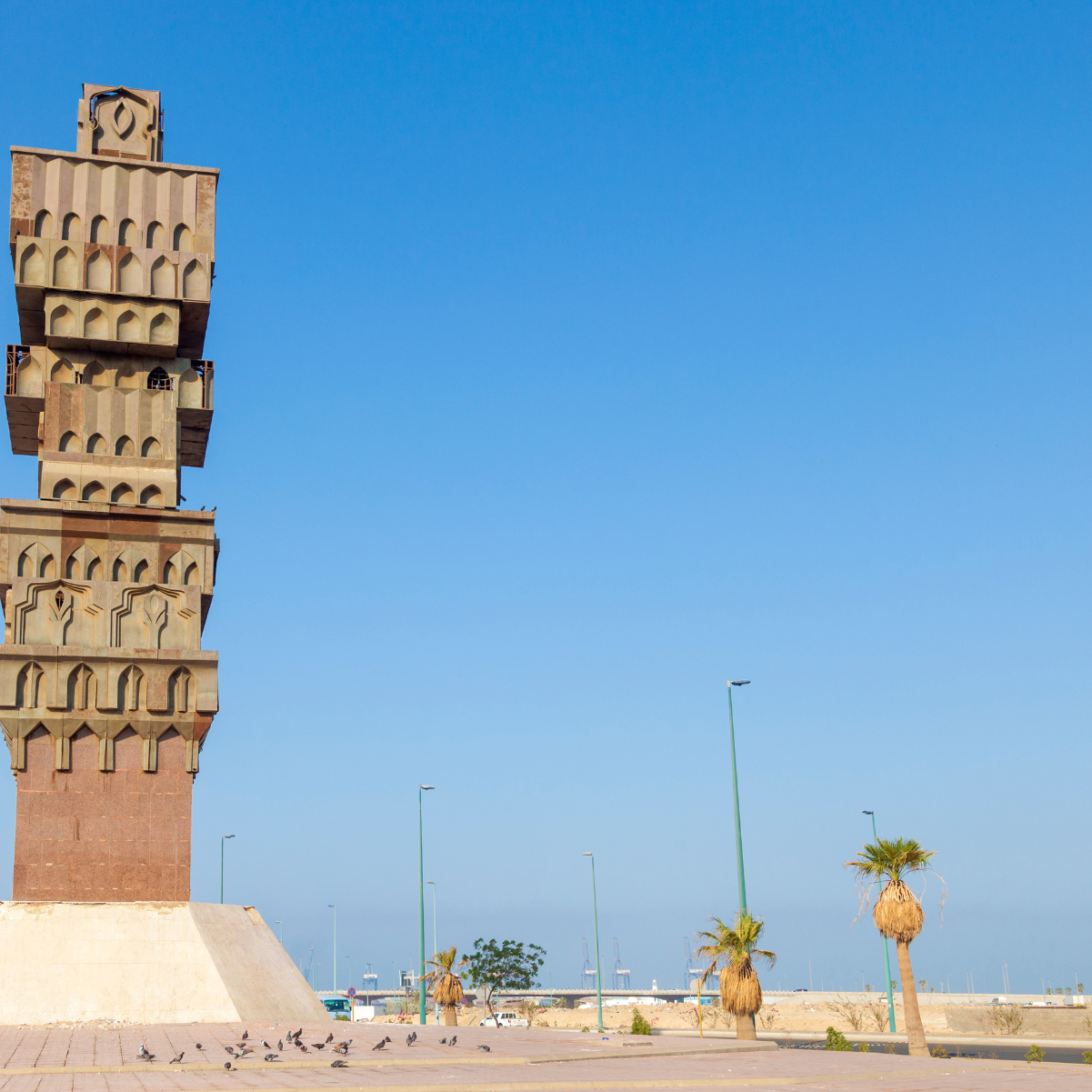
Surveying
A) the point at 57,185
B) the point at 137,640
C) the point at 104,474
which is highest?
the point at 57,185

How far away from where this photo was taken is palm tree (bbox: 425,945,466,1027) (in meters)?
61.2

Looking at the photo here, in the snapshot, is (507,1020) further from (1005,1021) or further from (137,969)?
(137,969)

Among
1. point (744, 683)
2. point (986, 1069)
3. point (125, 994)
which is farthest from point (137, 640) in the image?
point (986, 1069)

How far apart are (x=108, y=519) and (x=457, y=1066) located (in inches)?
1191

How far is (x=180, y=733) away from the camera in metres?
51.3

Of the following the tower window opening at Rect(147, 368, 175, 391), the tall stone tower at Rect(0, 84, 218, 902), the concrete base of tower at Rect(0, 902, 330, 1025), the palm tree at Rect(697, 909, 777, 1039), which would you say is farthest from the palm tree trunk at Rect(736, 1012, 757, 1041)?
the tower window opening at Rect(147, 368, 175, 391)

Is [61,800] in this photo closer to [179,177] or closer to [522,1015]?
[179,177]

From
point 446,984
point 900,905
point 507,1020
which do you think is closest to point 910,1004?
point 900,905

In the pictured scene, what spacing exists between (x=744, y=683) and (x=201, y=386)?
27.9 meters

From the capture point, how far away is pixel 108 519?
52.9 m

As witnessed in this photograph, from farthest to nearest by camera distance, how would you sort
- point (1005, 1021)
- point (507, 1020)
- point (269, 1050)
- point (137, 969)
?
point (507, 1020) < point (1005, 1021) < point (137, 969) < point (269, 1050)

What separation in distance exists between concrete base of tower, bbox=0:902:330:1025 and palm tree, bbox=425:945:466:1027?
12979mm

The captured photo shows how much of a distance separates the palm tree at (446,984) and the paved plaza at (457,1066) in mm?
19587

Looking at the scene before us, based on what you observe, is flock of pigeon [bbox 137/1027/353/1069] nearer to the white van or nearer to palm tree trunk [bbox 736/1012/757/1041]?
palm tree trunk [bbox 736/1012/757/1041]
